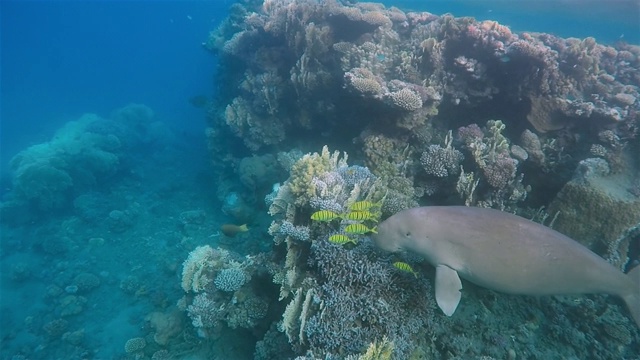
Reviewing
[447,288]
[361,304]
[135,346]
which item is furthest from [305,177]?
[135,346]

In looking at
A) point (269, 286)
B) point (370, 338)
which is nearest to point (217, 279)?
point (269, 286)

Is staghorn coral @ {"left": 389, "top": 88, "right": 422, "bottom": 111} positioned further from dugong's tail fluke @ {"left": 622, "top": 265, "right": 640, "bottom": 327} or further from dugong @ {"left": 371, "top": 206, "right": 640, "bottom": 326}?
dugong's tail fluke @ {"left": 622, "top": 265, "right": 640, "bottom": 327}

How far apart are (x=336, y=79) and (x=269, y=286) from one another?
616 cm

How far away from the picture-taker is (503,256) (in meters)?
3.49

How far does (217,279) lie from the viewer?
6.04m

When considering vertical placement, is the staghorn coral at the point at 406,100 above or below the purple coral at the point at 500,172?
above

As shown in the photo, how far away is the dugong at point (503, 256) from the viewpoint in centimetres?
339

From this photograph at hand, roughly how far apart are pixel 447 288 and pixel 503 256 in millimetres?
686

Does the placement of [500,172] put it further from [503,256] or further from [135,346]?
[135,346]

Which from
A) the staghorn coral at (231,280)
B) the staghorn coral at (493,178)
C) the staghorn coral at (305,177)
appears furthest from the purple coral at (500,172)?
the staghorn coral at (231,280)

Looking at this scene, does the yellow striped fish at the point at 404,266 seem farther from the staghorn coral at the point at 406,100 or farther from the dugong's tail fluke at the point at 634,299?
the staghorn coral at the point at 406,100

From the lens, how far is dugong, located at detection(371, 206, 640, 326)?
339 centimetres

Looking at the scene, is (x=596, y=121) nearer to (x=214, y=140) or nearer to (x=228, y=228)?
(x=228, y=228)

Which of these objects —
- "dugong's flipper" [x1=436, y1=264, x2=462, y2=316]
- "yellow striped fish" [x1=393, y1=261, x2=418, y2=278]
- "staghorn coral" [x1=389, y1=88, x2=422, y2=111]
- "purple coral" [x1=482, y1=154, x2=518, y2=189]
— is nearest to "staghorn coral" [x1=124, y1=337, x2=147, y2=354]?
"yellow striped fish" [x1=393, y1=261, x2=418, y2=278]
